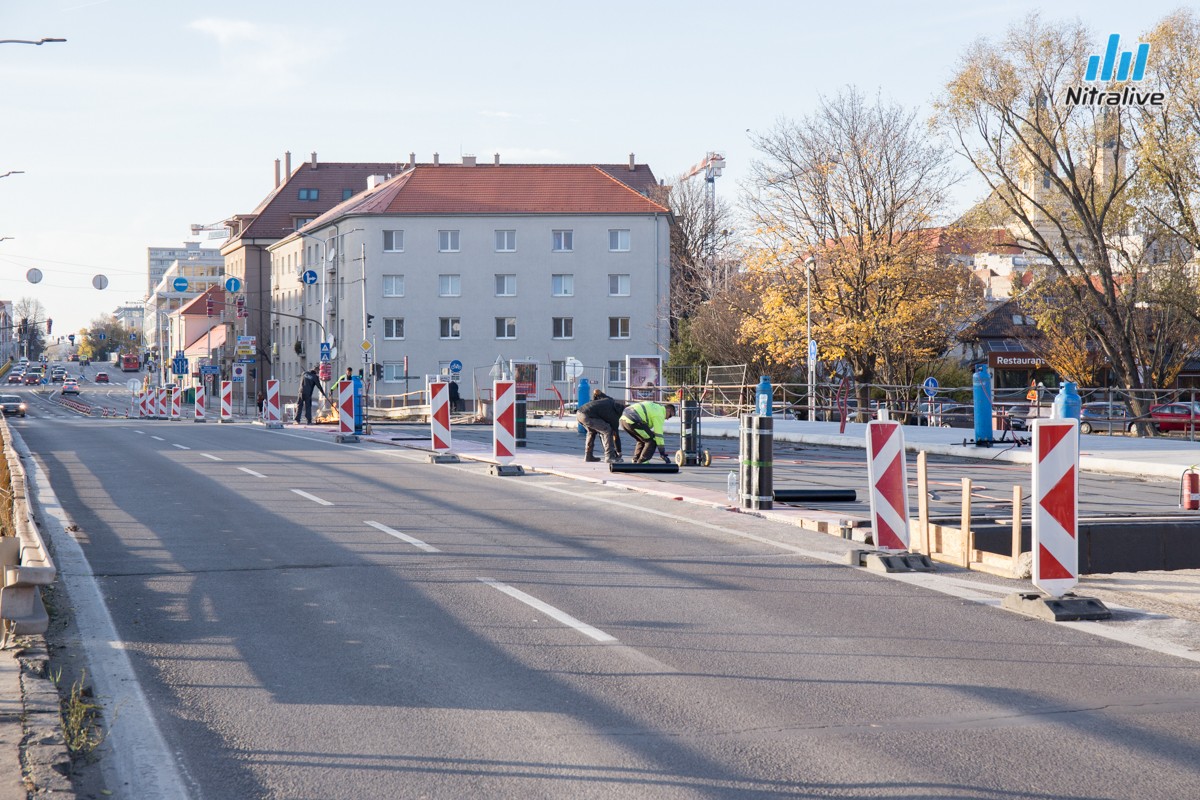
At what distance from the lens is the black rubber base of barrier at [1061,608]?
8.04 m

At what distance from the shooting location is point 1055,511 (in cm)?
827

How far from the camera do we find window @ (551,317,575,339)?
7475cm

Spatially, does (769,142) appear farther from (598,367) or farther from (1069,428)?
(1069,428)

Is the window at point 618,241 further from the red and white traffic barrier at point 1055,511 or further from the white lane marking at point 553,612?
the red and white traffic barrier at point 1055,511

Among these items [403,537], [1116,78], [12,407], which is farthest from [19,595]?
[12,407]

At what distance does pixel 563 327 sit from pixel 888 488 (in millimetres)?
64913

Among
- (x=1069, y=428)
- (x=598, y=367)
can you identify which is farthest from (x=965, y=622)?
(x=598, y=367)

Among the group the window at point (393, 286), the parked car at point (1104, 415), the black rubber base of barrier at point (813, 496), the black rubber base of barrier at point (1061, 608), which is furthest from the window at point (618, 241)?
the black rubber base of barrier at point (1061, 608)

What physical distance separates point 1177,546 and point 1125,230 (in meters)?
33.7

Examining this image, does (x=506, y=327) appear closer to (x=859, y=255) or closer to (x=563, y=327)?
(x=563, y=327)

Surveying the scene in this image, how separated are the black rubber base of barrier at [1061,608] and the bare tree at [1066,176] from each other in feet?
114

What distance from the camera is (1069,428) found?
8258 mm

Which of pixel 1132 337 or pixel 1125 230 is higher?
pixel 1125 230

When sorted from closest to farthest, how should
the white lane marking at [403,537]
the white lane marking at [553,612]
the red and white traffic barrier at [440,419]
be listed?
the white lane marking at [553,612], the white lane marking at [403,537], the red and white traffic barrier at [440,419]
